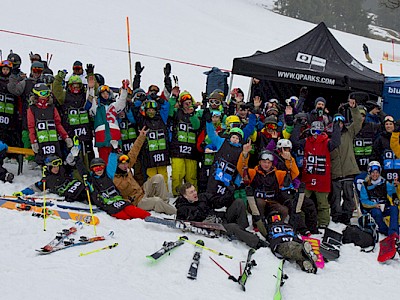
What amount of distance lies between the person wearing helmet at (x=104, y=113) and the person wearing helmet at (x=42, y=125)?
0.51 meters

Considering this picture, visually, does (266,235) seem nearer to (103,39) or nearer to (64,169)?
(64,169)

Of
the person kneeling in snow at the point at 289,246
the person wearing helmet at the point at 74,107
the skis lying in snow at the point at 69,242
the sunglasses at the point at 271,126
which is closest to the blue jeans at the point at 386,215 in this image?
the person kneeling in snow at the point at 289,246

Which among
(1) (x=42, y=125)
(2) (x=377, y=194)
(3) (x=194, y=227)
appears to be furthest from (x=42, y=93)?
(2) (x=377, y=194)

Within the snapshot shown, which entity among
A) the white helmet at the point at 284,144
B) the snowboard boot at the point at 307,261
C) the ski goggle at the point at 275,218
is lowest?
the snowboard boot at the point at 307,261

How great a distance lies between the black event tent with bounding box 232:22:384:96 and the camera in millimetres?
8883

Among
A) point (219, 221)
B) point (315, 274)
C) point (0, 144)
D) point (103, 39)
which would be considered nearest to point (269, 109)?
point (219, 221)

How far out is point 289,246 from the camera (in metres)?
5.31

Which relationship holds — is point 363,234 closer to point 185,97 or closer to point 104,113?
point 185,97

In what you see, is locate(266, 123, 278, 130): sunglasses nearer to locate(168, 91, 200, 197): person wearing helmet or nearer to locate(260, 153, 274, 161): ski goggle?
locate(260, 153, 274, 161): ski goggle

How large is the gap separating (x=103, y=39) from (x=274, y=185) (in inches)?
710

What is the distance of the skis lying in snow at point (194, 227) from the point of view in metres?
5.63

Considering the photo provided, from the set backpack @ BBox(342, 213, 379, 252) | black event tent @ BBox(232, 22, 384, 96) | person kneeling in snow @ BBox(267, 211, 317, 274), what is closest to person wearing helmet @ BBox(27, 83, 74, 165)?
person kneeling in snow @ BBox(267, 211, 317, 274)

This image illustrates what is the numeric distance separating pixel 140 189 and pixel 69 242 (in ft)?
6.55

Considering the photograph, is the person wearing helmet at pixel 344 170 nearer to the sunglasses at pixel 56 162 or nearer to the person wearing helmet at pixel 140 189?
the person wearing helmet at pixel 140 189
